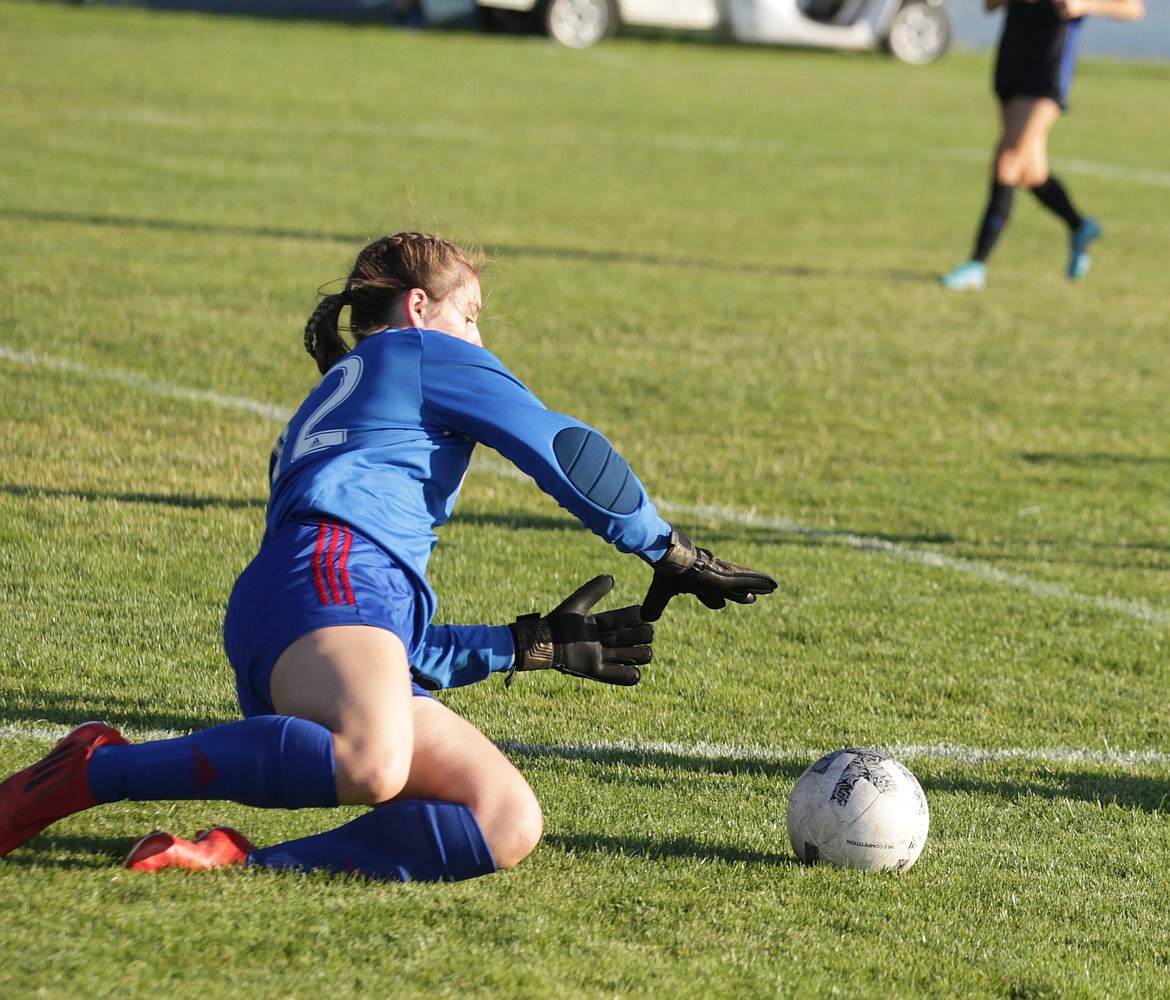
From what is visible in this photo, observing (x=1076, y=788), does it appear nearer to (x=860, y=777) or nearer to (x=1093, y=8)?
(x=860, y=777)

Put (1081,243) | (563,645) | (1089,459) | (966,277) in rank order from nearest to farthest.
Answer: (563,645)
(1089,459)
(966,277)
(1081,243)

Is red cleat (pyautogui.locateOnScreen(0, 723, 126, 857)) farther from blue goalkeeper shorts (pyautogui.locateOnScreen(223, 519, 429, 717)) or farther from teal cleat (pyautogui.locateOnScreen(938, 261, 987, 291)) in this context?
teal cleat (pyautogui.locateOnScreen(938, 261, 987, 291))

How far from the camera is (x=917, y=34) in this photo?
25703 millimetres

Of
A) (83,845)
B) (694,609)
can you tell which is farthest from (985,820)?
(83,845)

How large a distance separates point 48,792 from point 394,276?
50.5 inches

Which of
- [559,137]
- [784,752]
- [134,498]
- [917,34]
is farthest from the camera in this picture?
[917,34]

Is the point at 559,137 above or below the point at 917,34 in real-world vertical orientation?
below


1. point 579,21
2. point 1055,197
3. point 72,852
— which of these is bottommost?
point 72,852

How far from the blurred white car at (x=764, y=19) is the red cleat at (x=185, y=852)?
21.4m

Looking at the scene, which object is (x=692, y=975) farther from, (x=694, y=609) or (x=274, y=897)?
(x=694, y=609)

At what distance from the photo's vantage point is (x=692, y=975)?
2.87 m

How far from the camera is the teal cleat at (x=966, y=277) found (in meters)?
10.6

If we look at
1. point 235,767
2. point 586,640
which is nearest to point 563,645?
point 586,640

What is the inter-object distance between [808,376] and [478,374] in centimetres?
504
